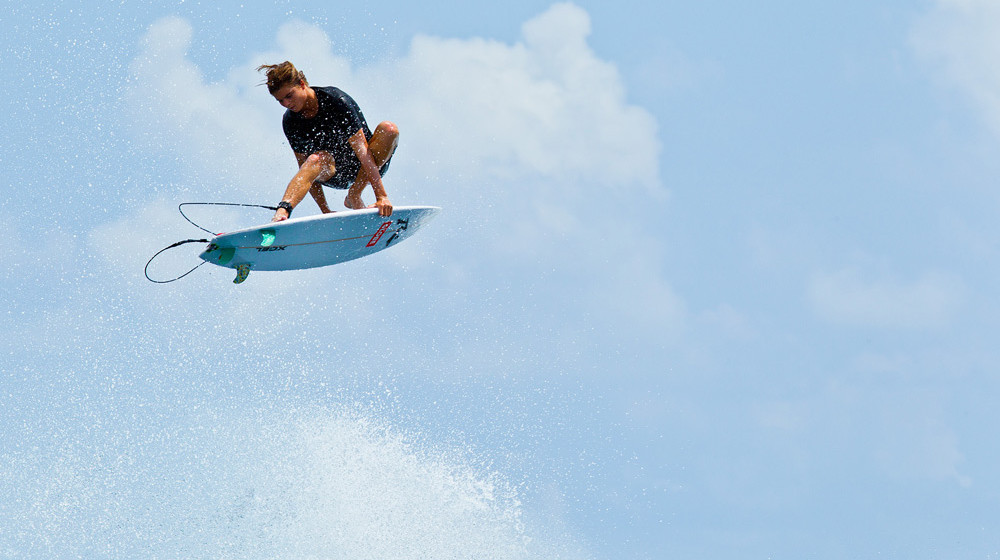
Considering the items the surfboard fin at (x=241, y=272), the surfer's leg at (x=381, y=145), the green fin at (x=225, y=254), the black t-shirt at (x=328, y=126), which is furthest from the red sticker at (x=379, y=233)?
the green fin at (x=225, y=254)

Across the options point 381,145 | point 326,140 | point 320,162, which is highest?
point 381,145

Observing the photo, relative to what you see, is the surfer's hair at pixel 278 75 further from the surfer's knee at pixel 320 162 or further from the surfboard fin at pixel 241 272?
the surfboard fin at pixel 241 272

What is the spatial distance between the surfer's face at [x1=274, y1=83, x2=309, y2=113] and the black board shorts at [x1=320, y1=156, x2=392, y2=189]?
1.08 metres

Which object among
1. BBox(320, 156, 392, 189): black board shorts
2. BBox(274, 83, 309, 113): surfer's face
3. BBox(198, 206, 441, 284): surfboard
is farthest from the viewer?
BBox(320, 156, 392, 189): black board shorts

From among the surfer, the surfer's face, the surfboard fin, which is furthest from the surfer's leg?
the surfboard fin

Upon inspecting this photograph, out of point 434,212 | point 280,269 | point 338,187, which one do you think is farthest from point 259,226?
point 434,212

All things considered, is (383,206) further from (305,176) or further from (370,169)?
(305,176)

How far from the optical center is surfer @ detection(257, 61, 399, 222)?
12.8 meters

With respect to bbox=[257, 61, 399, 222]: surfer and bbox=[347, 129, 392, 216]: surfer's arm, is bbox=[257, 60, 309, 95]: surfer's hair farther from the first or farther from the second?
bbox=[347, 129, 392, 216]: surfer's arm

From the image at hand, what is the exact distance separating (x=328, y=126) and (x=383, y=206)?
124 centimetres

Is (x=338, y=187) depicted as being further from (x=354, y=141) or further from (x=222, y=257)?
(x=222, y=257)

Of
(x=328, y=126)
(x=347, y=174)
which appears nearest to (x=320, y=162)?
(x=328, y=126)

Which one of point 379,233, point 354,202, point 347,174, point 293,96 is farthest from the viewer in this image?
point 354,202

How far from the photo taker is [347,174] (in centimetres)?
1421
